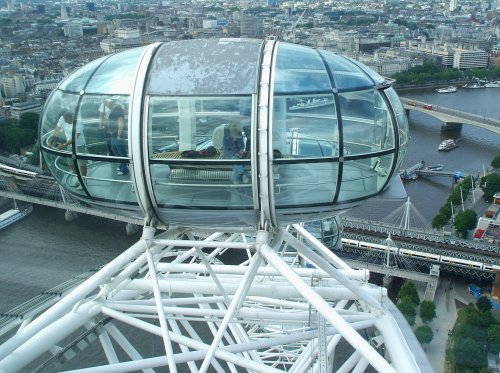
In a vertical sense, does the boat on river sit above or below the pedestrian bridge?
below

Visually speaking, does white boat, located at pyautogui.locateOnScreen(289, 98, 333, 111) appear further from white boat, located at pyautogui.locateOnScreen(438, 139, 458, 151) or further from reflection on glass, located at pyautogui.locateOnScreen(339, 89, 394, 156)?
white boat, located at pyautogui.locateOnScreen(438, 139, 458, 151)

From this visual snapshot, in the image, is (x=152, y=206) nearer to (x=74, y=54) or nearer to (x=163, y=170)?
(x=163, y=170)

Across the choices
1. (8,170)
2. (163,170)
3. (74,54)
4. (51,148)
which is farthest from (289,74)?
(74,54)

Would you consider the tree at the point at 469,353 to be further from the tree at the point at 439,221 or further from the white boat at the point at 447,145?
the white boat at the point at 447,145

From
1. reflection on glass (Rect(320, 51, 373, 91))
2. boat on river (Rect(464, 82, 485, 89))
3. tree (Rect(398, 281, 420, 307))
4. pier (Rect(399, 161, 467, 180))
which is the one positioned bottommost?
boat on river (Rect(464, 82, 485, 89))

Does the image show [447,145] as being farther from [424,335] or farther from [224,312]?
[224,312]

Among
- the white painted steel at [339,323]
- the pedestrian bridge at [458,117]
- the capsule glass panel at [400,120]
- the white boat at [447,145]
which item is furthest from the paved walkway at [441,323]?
the pedestrian bridge at [458,117]

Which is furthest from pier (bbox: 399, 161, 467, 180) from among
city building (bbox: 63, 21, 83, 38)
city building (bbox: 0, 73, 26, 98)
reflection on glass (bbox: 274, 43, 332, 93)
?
city building (bbox: 63, 21, 83, 38)
